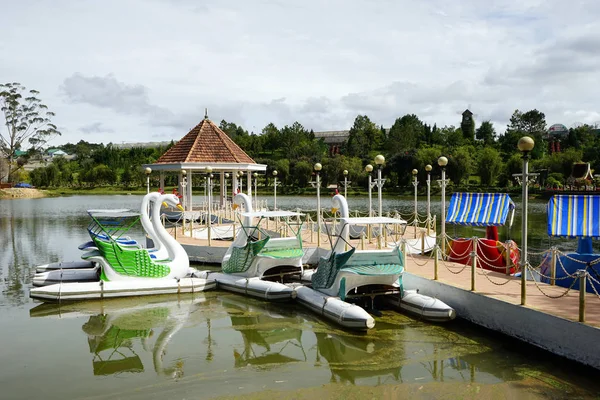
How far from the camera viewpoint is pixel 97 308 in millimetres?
12164

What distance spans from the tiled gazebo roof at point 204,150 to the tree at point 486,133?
61.5 meters

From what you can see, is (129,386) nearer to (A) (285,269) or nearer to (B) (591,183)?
(A) (285,269)

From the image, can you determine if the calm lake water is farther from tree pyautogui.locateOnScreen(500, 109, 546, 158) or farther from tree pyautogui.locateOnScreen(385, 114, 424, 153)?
tree pyautogui.locateOnScreen(500, 109, 546, 158)

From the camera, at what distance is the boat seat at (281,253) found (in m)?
13.7

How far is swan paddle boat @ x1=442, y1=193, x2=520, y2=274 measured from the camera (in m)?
13.1

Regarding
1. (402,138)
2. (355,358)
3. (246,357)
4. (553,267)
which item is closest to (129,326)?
(246,357)

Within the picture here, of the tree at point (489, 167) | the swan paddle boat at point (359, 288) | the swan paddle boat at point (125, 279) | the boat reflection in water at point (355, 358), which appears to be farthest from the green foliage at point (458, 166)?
the boat reflection in water at point (355, 358)

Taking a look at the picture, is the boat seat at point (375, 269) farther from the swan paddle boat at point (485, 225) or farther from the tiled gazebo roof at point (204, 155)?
the tiled gazebo roof at point (204, 155)

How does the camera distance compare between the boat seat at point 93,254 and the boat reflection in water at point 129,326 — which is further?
the boat seat at point 93,254

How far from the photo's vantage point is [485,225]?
48.8 ft

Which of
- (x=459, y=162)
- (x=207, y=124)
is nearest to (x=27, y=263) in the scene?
(x=207, y=124)

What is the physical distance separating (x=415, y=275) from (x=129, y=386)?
6.93m

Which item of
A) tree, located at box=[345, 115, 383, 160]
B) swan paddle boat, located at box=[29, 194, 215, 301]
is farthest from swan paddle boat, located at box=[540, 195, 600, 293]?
tree, located at box=[345, 115, 383, 160]

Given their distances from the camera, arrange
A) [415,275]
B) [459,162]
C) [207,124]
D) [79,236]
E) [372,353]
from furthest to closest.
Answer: [459,162], [207,124], [79,236], [415,275], [372,353]
